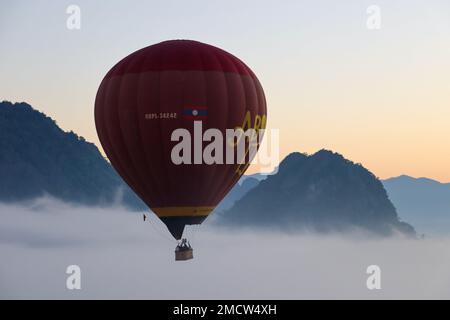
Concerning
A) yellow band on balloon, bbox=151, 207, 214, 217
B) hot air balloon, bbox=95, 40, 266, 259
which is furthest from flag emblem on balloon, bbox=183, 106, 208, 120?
yellow band on balloon, bbox=151, 207, 214, 217

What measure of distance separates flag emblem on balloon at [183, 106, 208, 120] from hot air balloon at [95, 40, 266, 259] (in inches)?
2.1

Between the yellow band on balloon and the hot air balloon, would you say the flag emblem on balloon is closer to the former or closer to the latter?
the hot air balloon

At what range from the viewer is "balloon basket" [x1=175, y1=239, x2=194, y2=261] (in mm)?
58000

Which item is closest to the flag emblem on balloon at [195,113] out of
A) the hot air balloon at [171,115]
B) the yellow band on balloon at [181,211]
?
the hot air balloon at [171,115]

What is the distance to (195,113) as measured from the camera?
5734cm

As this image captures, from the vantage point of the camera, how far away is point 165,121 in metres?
57.3

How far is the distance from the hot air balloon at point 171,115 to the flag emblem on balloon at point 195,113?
54 mm

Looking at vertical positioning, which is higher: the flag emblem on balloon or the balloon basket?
the flag emblem on balloon

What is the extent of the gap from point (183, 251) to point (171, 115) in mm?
7584

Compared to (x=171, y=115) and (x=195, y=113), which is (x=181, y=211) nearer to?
(x=171, y=115)

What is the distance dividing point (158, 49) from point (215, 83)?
3.92 meters

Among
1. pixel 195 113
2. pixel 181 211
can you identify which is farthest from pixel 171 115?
pixel 181 211
